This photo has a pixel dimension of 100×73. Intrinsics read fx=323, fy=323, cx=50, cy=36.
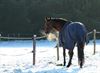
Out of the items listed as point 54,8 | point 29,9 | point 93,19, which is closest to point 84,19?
point 93,19

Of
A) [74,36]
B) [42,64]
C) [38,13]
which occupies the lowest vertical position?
[42,64]

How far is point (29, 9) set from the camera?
37.7m

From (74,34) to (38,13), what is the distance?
90.1 ft

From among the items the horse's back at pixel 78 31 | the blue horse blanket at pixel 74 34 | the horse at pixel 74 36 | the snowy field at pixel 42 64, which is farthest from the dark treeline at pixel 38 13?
the horse's back at pixel 78 31

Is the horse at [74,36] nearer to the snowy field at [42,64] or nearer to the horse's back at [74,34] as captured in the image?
the horse's back at [74,34]

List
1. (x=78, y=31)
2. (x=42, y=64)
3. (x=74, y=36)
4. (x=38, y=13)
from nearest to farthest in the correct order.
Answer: (x=78, y=31)
(x=74, y=36)
(x=42, y=64)
(x=38, y=13)

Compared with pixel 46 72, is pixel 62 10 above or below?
above

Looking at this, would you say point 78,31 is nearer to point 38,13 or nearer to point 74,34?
point 74,34

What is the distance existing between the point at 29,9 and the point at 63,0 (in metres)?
4.21

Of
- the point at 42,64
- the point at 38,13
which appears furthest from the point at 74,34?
the point at 38,13

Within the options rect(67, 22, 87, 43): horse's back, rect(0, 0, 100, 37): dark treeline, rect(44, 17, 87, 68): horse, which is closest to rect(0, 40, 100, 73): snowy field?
rect(44, 17, 87, 68): horse

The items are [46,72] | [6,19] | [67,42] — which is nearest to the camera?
[46,72]

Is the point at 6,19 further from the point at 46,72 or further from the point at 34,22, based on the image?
the point at 46,72

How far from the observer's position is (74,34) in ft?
33.1
